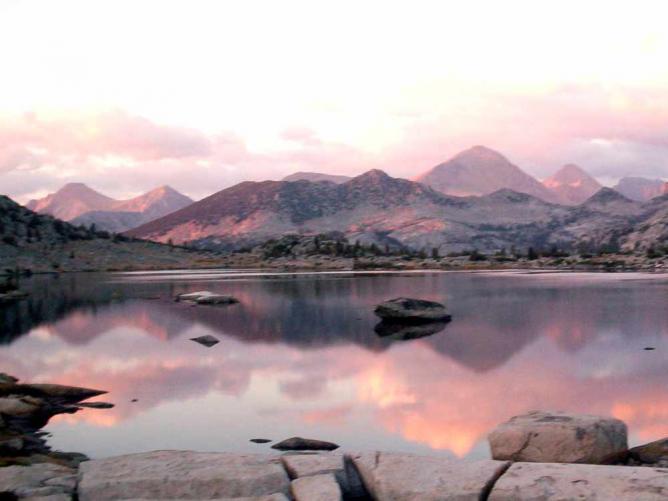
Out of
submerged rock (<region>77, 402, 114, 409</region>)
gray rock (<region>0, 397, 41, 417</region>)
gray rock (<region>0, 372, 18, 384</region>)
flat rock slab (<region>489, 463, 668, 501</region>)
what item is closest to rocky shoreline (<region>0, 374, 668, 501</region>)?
flat rock slab (<region>489, 463, 668, 501</region>)

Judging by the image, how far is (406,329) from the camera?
54.2 m

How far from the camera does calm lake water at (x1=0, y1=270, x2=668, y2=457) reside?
80.4 ft

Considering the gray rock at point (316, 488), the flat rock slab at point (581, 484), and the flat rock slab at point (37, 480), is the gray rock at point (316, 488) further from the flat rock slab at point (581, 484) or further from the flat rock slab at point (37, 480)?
the flat rock slab at point (37, 480)

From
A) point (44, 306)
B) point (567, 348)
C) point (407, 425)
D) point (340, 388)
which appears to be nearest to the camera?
point (407, 425)

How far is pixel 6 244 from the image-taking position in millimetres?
179125

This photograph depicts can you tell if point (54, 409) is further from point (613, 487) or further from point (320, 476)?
point (613, 487)

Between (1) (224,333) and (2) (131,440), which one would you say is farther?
(1) (224,333)

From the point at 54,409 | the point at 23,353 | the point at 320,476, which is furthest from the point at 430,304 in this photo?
the point at 320,476

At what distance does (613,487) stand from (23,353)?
135 ft

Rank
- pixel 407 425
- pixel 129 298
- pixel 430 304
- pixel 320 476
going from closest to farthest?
pixel 320 476 → pixel 407 425 → pixel 430 304 → pixel 129 298

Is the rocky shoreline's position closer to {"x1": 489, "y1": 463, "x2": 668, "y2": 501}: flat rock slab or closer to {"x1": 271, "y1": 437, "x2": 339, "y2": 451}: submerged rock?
{"x1": 489, "y1": 463, "x2": 668, "y2": 501}: flat rock slab

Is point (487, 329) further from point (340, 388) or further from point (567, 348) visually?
point (340, 388)

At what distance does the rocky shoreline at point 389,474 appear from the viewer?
14859 mm

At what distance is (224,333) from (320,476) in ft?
126
